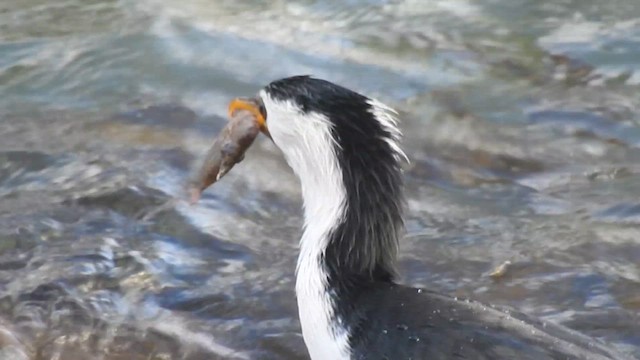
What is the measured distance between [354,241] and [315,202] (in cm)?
21

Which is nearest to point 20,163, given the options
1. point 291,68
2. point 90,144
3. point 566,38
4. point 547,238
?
point 90,144

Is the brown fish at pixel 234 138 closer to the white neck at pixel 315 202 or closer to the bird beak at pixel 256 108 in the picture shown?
the bird beak at pixel 256 108

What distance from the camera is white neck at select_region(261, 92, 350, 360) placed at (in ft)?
15.9

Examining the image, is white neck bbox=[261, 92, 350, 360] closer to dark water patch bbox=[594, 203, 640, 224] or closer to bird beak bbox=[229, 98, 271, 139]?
bird beak bbox=[229, 98, 271, 139]

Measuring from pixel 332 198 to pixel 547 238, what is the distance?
2103 millimetres

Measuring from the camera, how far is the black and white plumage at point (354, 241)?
454cm

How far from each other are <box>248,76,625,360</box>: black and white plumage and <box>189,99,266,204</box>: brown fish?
7 centimetres

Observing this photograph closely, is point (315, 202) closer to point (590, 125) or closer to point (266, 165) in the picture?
point (266, 165)

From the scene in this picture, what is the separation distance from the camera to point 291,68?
30.7ft

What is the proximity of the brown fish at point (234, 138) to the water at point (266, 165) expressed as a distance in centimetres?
86

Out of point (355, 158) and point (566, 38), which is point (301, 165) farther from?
point (566, 38)

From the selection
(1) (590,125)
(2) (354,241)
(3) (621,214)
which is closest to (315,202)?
(2) (354,241)

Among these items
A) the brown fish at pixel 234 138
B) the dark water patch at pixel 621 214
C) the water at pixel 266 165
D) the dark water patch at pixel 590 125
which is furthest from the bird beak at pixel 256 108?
the dark water patch at pixel 590 125

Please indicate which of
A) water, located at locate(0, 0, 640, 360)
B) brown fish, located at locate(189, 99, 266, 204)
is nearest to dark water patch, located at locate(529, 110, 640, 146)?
water, located at locate(0, 0, 640, 360)
